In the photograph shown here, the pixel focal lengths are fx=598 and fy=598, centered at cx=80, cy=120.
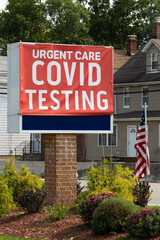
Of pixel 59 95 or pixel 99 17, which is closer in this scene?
pixel 59 95

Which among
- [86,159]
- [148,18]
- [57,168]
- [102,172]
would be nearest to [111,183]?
[102,172]

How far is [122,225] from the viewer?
35.9 ft

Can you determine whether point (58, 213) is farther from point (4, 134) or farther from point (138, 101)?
point (4, 134)

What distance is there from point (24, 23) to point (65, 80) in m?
52.9

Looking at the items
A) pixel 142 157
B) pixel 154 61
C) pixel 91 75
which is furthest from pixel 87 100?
pixel 154 61

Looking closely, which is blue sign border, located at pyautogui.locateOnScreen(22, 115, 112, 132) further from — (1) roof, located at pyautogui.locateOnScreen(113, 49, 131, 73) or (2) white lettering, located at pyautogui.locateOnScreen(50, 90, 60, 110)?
(1) roof, located at pyautogui.locateOnScreen(113, 49, 131, 73)

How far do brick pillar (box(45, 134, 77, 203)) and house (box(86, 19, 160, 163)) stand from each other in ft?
108

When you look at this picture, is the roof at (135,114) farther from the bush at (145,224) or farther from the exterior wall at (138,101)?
the bush at (145,224)

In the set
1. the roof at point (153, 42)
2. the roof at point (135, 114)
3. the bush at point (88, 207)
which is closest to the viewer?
the bush at point (88, 207)

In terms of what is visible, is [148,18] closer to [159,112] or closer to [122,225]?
[159,112]

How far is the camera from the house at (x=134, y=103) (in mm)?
48500

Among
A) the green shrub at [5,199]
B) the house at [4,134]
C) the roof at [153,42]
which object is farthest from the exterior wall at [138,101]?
the green shrub at [5,199]

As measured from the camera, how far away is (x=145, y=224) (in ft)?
33.2

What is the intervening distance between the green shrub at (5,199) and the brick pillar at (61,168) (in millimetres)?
1006
